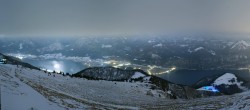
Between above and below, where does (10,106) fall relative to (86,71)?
below

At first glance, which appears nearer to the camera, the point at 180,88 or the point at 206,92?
the point at 180,88

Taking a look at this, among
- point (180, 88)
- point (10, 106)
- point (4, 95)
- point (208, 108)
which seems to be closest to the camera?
point (10, 106)

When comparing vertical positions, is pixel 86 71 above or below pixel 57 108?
above

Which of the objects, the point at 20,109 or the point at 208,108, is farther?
the point at 208,108

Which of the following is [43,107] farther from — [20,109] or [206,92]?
[206,92]

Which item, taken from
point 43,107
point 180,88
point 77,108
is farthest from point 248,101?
point 180,88

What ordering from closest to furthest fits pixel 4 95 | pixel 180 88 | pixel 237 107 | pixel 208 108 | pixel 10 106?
1. pixel 10 106
2. pixel 4 95
3. pixel 237 107
4. pixel 208 108
5. pixel 180 88

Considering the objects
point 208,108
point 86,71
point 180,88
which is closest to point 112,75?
point 86,71

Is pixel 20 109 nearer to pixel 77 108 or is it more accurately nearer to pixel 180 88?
pixel 77 108

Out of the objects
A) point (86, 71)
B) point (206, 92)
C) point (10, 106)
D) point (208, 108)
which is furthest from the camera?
point (86, 71)

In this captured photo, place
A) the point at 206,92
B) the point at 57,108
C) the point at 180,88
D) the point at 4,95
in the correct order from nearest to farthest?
the point at 4,95 < the point at 57,108 < the point at 180,88 < the point at 206,92
